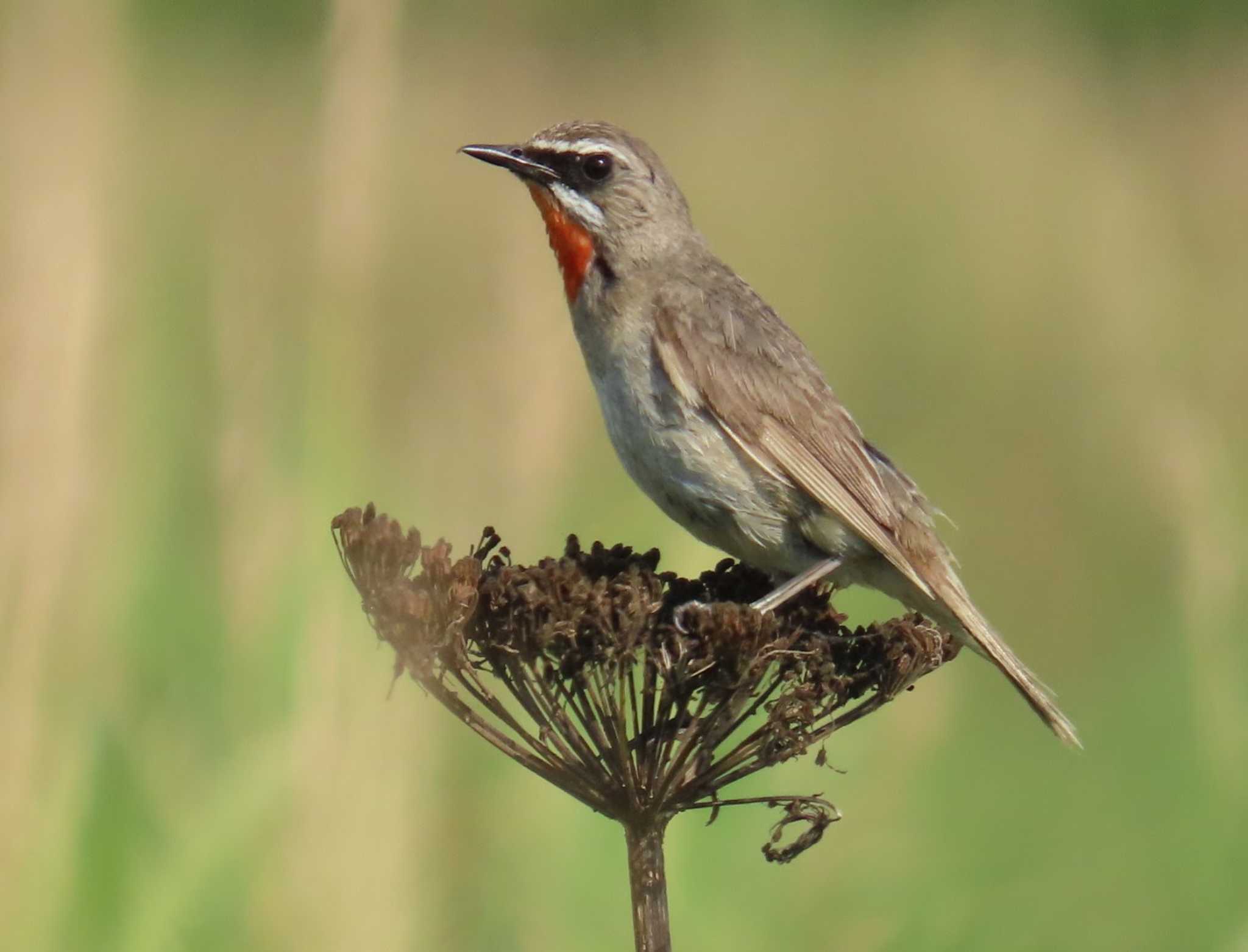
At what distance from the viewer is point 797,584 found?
175 inches

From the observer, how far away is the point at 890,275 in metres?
9.47

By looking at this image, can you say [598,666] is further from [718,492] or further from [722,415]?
[722,415]

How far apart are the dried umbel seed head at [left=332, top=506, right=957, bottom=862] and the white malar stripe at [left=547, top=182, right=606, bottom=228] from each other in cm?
182

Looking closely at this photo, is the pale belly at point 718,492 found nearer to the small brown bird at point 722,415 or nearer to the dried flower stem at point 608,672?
the small brown bird at point 722,415

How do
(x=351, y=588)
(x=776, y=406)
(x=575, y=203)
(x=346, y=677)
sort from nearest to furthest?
1. (x=346, y=677)
2. (x=351, y=588)
3. (x=776, y=406)
4. (x=575, y=203)

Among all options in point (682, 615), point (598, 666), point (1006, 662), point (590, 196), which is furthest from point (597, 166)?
point (598, 666)

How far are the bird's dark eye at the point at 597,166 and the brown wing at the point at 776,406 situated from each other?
0.38 meters

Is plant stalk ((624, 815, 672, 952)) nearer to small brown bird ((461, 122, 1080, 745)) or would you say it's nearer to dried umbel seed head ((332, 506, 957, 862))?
dried umbel seed head ((332, 506, 957, 862))

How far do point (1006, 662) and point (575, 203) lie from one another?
1733mm

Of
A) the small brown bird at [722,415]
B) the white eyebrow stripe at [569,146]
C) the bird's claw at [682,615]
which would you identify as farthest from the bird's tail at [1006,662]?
the white eyebrow stripe at [569,146]

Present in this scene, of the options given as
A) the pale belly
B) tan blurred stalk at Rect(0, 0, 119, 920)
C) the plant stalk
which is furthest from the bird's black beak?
the plant stalk

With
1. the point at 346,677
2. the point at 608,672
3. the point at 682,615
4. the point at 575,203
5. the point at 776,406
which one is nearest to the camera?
the point at 608,672

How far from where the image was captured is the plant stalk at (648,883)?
334 cm

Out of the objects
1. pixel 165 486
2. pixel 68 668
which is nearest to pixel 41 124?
pixel 165 486
